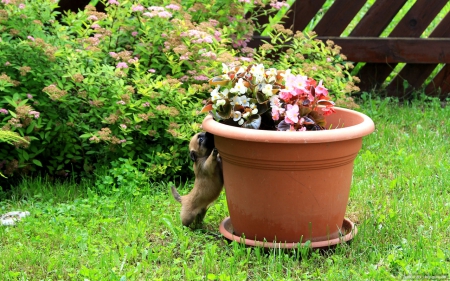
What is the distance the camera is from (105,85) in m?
4.35

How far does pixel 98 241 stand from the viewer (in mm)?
3432

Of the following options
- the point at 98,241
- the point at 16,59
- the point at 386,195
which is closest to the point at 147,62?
the point at 16,59

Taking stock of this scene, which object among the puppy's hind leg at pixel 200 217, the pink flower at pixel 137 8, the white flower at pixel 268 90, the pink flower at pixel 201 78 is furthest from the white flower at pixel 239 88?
the pink flower at pixel 137 8

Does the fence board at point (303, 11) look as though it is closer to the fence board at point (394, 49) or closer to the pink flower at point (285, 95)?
the fence board at point (394, 49)

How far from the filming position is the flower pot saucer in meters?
3.13

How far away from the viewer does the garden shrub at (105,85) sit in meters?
4.23

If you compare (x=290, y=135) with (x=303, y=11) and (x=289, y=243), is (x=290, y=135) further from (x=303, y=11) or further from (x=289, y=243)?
(x=303, y=11)

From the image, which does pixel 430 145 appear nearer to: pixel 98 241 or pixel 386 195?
pixel 386 195

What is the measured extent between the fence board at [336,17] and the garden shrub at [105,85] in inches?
79.1

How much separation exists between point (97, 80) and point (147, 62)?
49 centimetres

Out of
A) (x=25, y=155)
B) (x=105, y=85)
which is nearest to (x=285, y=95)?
(x=105, y=85)

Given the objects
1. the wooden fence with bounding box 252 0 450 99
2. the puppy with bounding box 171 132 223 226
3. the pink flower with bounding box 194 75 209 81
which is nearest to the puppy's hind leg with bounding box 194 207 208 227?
the puppy with bounding box 171 132 223 226

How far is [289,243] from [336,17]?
3.86m

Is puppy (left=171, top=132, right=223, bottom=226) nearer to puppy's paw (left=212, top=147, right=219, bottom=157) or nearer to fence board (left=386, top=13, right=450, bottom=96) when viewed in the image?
puppy's paw (left=212, top=147, right=219, bottom=157)
